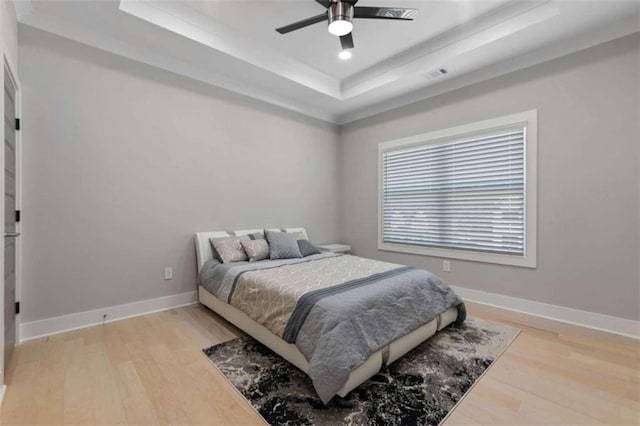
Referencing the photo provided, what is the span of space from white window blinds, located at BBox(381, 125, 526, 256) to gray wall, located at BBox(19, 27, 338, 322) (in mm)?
1905

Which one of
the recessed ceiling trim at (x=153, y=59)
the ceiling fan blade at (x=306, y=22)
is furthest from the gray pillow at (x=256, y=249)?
the ceiling fan blade at (x=306, y=22)

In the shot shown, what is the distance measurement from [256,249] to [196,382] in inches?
63.7

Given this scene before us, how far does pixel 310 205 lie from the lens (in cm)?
467

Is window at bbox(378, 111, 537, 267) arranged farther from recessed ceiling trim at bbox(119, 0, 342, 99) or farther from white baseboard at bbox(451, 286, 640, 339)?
recessed ceiling trim at bbox(119, 0, 342, 99)

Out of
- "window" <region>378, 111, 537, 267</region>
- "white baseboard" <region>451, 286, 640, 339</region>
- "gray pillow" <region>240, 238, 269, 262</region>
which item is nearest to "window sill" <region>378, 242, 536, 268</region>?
"window" <region>378, 111, 537, 267</region>

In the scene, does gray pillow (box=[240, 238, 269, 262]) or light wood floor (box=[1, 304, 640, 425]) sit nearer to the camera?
light wood floor (box=[1, 304, 640, 425])

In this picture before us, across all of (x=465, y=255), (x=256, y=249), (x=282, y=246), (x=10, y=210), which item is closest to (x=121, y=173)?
(x=10, y=210)

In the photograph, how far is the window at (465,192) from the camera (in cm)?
310

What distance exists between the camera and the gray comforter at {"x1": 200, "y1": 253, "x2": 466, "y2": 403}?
5.52 feet

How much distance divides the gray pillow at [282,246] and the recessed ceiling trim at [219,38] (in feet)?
6.53

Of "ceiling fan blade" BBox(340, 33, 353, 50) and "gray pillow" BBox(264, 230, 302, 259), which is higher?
"ceiling fan blade" BBox(340, 33, 353, 50)

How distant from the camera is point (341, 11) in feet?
7.30

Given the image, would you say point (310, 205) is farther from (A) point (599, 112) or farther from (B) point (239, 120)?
(A) point (599, 112)

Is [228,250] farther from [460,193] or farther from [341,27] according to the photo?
[460,193]
